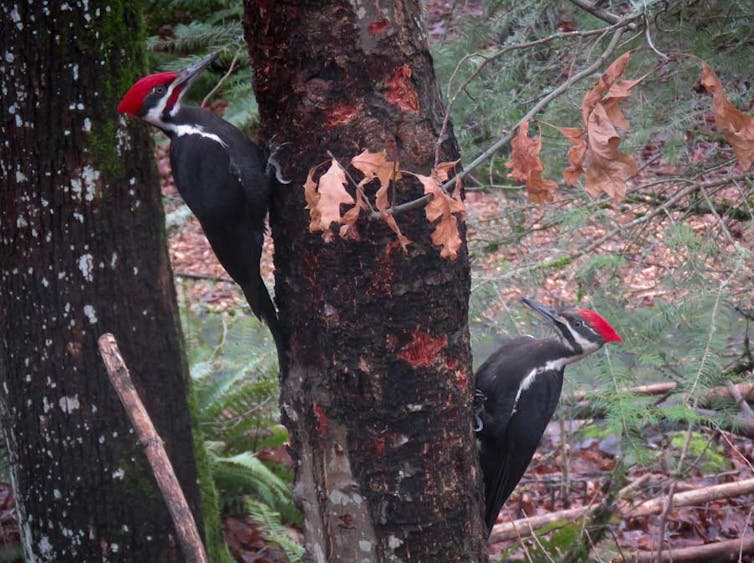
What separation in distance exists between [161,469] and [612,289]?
2.30 meters

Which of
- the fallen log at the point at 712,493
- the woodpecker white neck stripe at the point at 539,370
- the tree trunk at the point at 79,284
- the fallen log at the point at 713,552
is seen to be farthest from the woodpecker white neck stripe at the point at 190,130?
the fallen log at the point at 713,552

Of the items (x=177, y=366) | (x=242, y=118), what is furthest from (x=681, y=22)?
(x=242, y=118)

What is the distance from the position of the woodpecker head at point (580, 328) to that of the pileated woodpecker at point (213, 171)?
1.17 m

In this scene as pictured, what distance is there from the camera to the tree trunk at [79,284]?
2.96m

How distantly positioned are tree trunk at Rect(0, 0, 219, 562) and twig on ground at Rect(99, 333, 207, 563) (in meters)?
1.24

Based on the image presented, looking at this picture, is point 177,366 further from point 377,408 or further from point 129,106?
point 377,408

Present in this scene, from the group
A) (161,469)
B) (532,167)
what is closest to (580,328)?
(532,167)

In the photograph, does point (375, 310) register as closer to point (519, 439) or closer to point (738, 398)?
point (519, 439)

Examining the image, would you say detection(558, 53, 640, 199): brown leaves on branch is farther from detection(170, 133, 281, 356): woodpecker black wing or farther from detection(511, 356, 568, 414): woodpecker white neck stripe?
detection(511, 356, 568, 414): woodpecker white neck stripe

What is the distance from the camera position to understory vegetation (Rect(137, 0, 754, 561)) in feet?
10.5

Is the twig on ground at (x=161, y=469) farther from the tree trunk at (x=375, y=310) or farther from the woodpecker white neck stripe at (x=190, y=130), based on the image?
the woodpecker white neck stripe at (x=190, y=130)

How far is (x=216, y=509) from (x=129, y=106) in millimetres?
1700

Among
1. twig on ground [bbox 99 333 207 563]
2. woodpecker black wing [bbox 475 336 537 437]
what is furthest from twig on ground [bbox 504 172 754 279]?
twig on ground [bbox 99 333 207 563]

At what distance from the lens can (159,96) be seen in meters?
2.78
